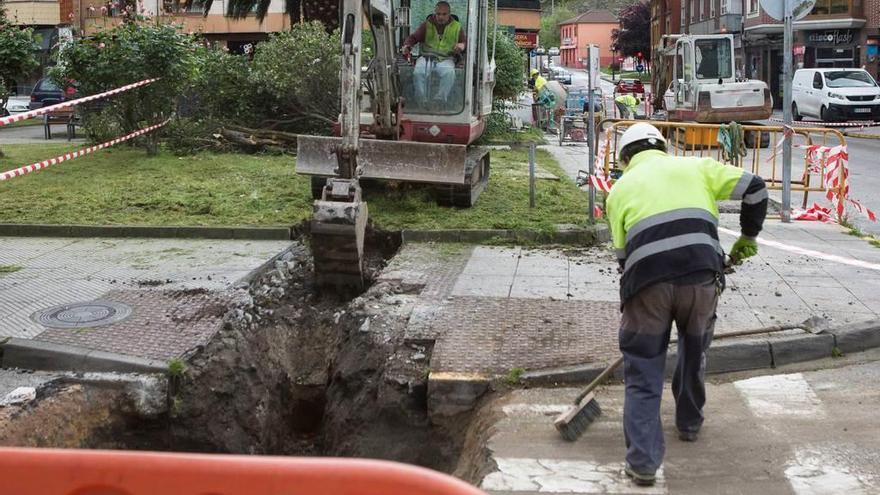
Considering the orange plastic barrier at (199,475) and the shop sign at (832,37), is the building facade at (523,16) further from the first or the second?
the orange plastic barrier at (199,475)

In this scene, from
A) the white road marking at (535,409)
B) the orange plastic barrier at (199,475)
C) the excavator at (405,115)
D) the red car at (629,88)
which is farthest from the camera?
the red car at (629,88)

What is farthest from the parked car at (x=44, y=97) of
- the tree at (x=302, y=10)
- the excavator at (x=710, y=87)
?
the excavator at (x=710, y=87)

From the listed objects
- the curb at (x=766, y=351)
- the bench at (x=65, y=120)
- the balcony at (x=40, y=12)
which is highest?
the balcony at (x=40, y=12)

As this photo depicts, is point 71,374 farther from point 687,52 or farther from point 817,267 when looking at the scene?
point 687,52

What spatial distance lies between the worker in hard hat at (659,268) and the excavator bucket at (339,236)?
11.6 ft

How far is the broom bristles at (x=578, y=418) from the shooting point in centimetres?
521

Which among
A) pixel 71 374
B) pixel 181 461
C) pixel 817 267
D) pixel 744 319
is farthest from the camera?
pixel 817 267

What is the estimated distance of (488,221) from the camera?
34.7ft

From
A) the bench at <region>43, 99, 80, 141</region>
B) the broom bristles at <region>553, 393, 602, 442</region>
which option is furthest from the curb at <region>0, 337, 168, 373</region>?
the bench at <region>43, 99, 80, 141</region>

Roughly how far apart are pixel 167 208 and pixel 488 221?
12.8ft

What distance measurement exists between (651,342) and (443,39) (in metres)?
7.74

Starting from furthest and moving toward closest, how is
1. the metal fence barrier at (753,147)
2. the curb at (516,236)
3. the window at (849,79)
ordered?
the window at (849,79) → the metal fence barrier at (753,147) → the curb at (516,236)

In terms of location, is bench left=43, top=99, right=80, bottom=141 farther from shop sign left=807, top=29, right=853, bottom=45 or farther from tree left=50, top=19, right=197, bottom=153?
shop sign left=807, top=29, right=853, bottom=45

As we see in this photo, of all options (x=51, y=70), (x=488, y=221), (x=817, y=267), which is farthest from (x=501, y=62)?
(x=817, y=267)
